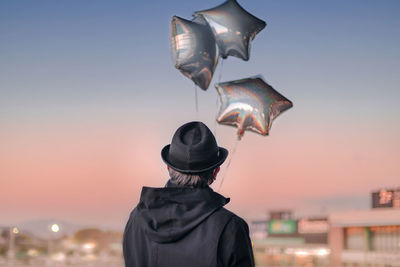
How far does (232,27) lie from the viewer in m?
5.20

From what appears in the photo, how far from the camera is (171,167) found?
2.61 m

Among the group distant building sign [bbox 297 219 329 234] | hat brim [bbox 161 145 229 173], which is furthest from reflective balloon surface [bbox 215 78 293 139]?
distant building sign [bbox 297 219 329 234]

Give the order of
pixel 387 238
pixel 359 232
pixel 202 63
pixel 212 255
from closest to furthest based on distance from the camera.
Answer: pixel 212 255 → pixel 202 63 → pixel 387 238 → pixel 359 232

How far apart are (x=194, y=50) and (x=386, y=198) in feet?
178

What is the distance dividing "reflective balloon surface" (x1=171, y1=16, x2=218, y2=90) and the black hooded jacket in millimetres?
2667

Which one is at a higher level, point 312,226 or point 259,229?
point 312,226

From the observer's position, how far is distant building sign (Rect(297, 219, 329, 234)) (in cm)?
6291

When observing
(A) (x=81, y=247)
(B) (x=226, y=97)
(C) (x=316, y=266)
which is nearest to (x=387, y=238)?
(C) (x=316, y=266)

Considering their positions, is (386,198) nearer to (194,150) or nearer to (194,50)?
(194,50)

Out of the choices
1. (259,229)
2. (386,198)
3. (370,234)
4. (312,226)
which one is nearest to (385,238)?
(370,234)

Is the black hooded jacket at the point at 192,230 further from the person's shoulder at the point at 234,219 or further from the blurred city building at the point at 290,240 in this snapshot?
the blurred city building at the point at 290,240

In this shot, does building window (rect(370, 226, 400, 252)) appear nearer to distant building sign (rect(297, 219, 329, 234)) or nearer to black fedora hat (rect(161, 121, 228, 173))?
distant building sign (rect(297, 219, 329, 234))

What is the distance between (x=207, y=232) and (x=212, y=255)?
10cm

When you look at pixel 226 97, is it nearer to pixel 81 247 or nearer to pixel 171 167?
pixel 171 167
